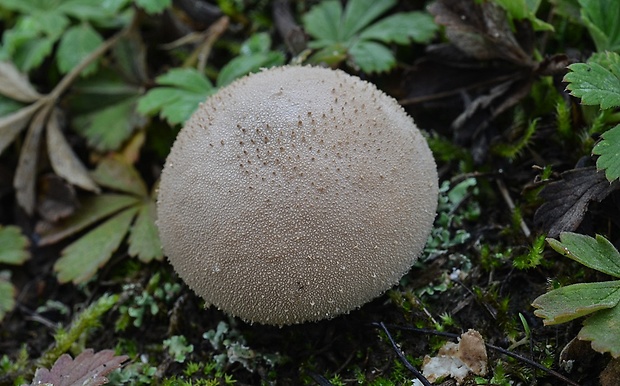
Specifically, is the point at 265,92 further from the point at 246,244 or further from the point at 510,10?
the point at 510,10

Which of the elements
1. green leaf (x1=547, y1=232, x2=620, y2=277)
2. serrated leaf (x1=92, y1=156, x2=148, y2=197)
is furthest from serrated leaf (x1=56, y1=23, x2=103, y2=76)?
green leaf (x1=547, y1=232, x2=620, y2=277)

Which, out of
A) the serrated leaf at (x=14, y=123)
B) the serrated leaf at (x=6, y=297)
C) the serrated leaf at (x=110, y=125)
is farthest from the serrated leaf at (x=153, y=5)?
the serrated leaf at (x=6, y=297)

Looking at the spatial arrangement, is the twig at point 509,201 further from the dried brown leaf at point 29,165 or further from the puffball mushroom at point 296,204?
the dried brown leaf at point 29,165

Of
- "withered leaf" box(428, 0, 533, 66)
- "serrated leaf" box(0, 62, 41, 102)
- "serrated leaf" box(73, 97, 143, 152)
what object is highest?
"withered leaf" box(428, 0, 533, 66)

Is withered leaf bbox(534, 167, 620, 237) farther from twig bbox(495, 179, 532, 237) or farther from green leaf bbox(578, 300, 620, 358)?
green leaf bbox(578, 300, 620, 358)

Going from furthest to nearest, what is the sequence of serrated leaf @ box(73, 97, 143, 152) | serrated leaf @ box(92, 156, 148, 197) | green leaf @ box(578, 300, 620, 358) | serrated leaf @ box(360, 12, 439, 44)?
serrated leaf @ box(73, 97, 143, 152) → serrated leaf @ box(92, 156, 148, 197) → serrated leaf @ box(360, 12, 439, 44) → green leaf @ box(578, 300, 620, 358)

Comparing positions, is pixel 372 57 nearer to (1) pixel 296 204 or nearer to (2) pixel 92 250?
(1) pixel 296 204

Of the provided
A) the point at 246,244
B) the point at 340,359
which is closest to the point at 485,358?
the point at 340,359
